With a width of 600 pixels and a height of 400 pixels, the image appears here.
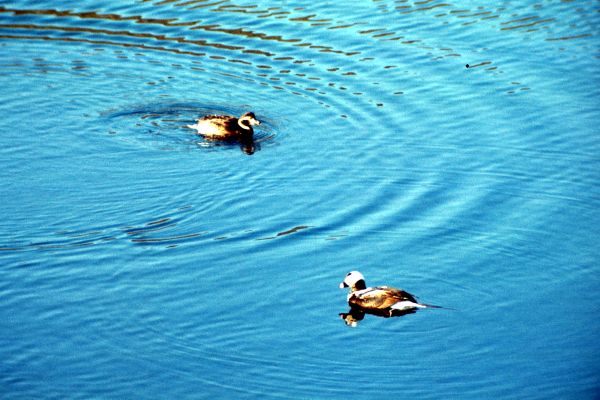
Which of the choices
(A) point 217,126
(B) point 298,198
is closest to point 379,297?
(B) point 298,198

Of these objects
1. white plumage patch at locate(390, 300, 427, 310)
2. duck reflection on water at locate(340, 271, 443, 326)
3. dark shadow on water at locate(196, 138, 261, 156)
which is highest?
dark shadow on water at locate(196, 138, 261, 156)

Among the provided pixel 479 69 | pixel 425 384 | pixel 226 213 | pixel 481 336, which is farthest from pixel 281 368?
pixel 479 69

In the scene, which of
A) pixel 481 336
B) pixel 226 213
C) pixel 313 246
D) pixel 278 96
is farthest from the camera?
pixel 278 96

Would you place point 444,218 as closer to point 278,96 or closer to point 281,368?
point 281,368

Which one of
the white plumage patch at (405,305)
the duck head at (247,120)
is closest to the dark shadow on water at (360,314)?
the white plumage patch at (405,305)

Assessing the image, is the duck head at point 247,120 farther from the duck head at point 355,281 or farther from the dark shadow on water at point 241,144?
the duck head at point 355,281

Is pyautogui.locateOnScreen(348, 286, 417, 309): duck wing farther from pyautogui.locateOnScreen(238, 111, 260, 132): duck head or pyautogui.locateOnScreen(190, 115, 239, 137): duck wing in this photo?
pyautogui.locateOnScreen(238, 111, 260, 132): duck head

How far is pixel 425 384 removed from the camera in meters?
12.7

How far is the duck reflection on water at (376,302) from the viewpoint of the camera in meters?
14.2

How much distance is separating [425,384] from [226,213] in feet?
18.1

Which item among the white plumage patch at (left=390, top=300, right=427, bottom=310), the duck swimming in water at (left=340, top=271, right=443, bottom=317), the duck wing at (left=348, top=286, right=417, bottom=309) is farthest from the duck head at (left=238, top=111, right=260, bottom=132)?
the white plumage patch at (left=390, top=300, right=427, bottom=310)

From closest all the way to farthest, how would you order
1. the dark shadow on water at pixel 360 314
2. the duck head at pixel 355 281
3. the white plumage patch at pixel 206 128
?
the dark shadow on water at pixel 360 314
the duck head at pixel 355 281
the white plumage patch at pixel 206 128

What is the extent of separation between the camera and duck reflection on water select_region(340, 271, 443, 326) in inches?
560

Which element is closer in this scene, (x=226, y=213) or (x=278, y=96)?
(x=226, y=213)
